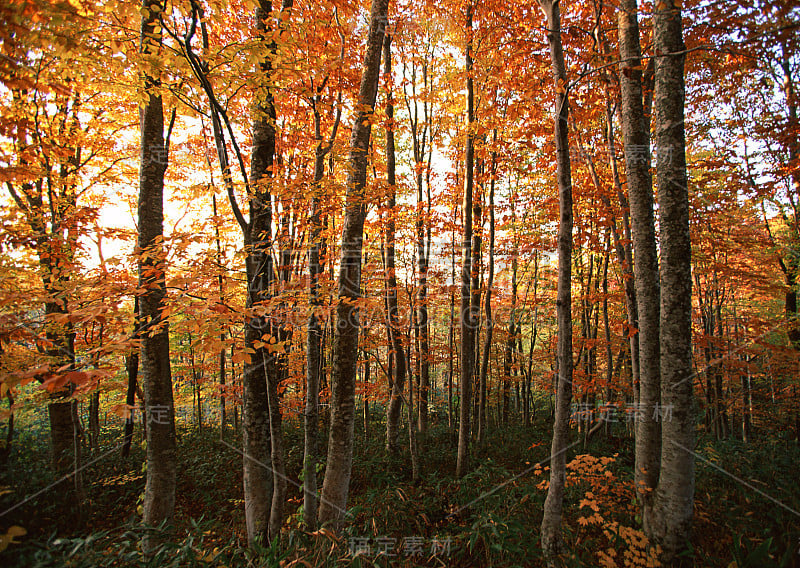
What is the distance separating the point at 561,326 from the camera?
4.14 m

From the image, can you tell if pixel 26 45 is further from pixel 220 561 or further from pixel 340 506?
pixel 340 506

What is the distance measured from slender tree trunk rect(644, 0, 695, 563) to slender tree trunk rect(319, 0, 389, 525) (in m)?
3.41

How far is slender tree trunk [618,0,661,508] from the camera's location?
4.18 metres

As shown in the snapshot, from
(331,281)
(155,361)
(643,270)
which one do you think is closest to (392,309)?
(331,281)

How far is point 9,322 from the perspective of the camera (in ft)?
7.92

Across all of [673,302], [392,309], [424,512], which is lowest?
[424,512]

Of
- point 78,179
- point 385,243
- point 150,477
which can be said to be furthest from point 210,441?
point 385,243

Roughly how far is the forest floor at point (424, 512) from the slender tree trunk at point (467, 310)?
2.01ft

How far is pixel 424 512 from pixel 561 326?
421 cm

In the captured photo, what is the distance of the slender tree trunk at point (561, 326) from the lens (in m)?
3.88

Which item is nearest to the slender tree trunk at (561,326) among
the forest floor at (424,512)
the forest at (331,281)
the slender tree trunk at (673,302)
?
the forest at (331,281)

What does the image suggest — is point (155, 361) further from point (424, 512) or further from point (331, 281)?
point (424, 512)

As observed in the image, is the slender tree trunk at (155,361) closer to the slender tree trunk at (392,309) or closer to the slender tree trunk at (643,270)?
the slender tree trunk at (392,309)

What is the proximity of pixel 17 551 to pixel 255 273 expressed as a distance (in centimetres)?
300
